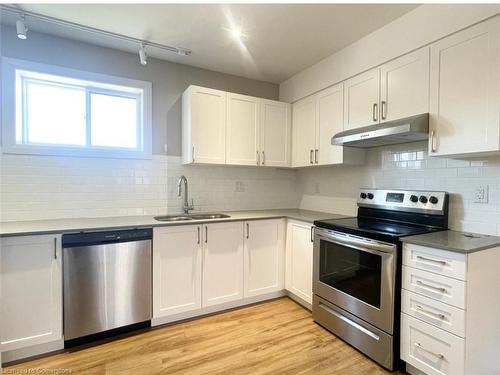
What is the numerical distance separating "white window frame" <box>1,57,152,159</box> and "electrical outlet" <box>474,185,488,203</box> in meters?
2.93

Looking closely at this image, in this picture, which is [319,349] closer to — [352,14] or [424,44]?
[424,44]

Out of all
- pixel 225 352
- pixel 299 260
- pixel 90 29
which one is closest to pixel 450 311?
pixel 299 260

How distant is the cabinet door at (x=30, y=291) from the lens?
187cm

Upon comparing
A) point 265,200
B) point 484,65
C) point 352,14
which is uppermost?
point 352,14

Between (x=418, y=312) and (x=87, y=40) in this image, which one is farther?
(x=87, y=40)

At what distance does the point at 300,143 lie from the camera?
3.29m

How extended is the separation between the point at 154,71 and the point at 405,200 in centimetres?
282

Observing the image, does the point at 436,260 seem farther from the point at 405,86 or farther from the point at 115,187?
the point at 115,187

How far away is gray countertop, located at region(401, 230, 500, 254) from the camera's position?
157 cm

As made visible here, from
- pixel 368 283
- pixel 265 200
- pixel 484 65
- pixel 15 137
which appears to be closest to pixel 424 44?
pixel 484 65

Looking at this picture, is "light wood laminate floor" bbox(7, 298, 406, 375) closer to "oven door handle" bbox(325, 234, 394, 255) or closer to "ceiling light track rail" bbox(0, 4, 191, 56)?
"oven door handle" bbox(325, 234, 394, 255)

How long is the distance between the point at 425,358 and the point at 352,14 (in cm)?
251

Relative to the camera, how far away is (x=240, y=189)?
11.2 ft

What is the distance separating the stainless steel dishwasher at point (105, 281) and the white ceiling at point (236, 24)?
5.75 feet
